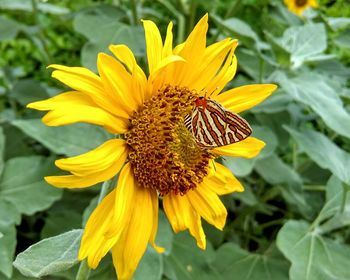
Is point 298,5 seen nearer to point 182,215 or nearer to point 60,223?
point 60,223

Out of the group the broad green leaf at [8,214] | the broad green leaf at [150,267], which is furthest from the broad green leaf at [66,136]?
the broad green leaf at [150,267]

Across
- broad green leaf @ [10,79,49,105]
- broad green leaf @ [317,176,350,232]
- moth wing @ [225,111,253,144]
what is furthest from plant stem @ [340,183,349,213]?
broad green leaf @ [10,79,49,105]

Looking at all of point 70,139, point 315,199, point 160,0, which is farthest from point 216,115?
point 160,0

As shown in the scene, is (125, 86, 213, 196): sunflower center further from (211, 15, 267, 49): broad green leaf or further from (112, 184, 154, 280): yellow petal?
(211, 15, 267, 49): broad green leaf

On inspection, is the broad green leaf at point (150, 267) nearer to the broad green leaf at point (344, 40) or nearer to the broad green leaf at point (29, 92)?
the broad green leaf at point (29, 92)

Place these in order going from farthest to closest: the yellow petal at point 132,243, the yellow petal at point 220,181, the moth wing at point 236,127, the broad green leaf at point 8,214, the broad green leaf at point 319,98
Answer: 1. the broad green leaf at point 319,98
2. the broad green leaf at point 8,214
3. the yellow petal at point 220,181
4. the yellow petal at point 132,243
5. the moth wing at point 236,127

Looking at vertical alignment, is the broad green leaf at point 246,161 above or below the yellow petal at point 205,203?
below

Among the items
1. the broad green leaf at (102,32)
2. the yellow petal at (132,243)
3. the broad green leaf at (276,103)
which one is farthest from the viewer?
the broad green leaf at (276,103)
